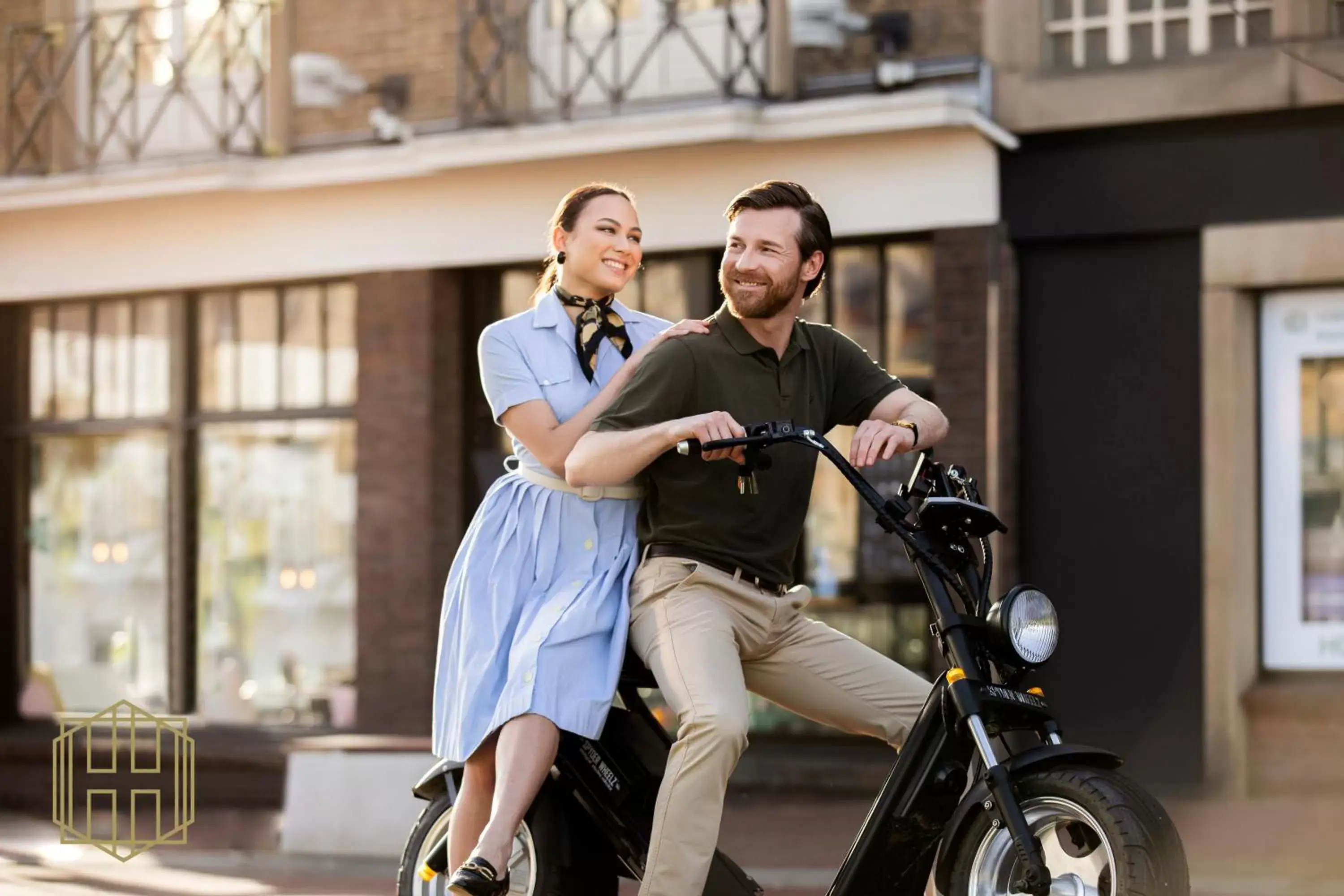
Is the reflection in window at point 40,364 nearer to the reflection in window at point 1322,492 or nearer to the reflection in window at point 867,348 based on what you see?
the reflection in window at point 867,348

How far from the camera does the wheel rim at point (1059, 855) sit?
4.27 m

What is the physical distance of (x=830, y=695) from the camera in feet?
16.7

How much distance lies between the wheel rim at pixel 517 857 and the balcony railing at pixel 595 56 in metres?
6.75

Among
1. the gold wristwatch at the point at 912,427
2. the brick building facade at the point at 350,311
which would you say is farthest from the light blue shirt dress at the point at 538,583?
the brick building facade at the point at 350,311

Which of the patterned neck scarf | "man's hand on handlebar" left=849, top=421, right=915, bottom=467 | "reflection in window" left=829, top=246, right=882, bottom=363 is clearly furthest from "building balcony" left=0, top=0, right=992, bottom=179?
"man's hand on handlebar" left=849, top=421, right=915, bottom=467

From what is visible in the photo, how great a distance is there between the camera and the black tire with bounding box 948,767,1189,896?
13.7 feet

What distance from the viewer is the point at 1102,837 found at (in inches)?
167

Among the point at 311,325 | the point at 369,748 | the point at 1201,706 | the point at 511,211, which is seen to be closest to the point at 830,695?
the point at 369,748

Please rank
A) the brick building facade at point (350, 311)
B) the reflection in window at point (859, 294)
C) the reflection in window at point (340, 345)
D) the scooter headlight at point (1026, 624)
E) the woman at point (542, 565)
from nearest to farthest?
the scooter headlight at point (1026, 624), the woman at point (542, 565), the brick building facade at point (350, 311), the reflection in window at point (859, 294), the reflection in window at point (340, 345)

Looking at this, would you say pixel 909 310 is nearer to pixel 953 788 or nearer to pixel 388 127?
pixel 388 127

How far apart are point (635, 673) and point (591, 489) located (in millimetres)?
478

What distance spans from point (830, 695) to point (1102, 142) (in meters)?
6.55

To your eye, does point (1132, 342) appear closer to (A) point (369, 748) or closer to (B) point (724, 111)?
(B) point (724, 111)

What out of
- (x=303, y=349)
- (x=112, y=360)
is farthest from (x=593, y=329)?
(x=112, y=360)
